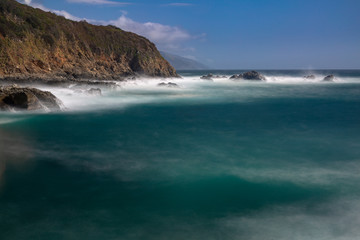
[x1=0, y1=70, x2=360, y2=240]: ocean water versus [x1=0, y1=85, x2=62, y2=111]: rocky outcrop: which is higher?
[x1=0, y1=85, x2=62, y2=111]: rocky outcrop

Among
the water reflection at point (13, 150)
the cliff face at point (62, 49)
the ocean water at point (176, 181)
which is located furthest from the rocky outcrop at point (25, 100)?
the cliff face at point (62, 49)

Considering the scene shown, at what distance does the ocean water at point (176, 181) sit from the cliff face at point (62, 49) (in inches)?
660

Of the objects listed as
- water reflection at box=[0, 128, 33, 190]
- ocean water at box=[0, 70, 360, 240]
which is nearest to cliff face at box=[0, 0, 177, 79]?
ocean water at box=[0, 70, 360, 240]

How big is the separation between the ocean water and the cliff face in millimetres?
16770

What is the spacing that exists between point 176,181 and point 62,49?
33.6 m

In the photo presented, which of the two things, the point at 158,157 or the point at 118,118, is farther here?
the point at 118,118

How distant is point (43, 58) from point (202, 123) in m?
23.0

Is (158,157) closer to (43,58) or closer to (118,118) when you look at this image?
(118,118)

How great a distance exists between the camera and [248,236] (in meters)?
5.37

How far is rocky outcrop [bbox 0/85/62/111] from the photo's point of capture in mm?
16219

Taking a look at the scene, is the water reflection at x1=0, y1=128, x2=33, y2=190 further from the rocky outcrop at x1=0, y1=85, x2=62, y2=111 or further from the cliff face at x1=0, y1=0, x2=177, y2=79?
the cliff face at x1=0, y1=0, x2=177, y2=79

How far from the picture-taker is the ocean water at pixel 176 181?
5617mm

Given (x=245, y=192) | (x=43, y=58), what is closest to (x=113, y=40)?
(x=43, y=58)

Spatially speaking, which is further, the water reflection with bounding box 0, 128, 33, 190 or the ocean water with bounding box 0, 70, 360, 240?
the water reflection with bounding box 0, 128, 33, 190
